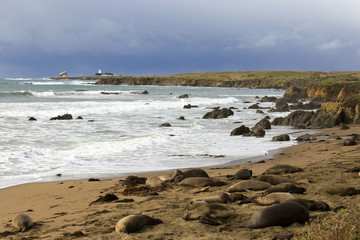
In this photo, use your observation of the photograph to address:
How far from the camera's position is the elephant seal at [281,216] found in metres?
5.27

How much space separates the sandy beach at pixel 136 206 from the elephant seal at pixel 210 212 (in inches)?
3.9

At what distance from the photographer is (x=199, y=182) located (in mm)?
8812

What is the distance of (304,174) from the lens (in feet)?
31.2

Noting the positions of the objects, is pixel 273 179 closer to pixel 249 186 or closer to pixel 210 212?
pixel 249 186

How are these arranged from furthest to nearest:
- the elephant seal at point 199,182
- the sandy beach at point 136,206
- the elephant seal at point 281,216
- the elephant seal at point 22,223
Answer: the elephant seal at point 199,182 < the elephant seal at point 22,223 < the sandy beach at point 136,206 < the elephant seal at point 281,216

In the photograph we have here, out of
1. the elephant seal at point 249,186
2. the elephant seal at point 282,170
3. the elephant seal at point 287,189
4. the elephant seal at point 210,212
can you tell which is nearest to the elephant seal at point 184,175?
the elephant seal at point 249,186

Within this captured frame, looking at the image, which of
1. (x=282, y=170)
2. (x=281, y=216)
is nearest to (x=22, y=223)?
(x=281, y=216)

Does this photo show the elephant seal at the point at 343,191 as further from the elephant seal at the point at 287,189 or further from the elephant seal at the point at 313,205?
the elephant seal at the point at 313,205

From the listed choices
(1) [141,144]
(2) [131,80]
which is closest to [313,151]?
(1) [141,144]

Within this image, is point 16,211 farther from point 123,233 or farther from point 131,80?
point 131,80

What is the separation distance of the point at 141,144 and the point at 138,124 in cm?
839

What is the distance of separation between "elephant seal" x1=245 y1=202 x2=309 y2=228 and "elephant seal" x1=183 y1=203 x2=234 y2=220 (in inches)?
24.3

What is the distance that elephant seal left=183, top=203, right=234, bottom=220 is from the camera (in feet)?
19.5

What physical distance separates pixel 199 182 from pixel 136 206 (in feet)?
6.60
